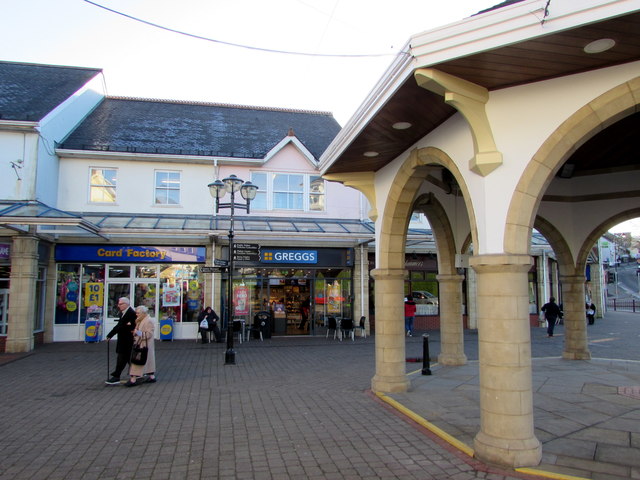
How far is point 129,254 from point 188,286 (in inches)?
93.6

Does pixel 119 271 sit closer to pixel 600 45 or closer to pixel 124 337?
pixel 124 337

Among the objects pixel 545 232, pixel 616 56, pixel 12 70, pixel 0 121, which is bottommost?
pixel 545 232

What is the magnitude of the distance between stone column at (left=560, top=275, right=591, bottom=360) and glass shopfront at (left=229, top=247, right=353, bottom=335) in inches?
341

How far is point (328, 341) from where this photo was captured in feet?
56.3

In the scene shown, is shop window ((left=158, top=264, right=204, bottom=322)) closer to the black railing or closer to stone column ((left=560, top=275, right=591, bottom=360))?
stone column ((left=560, top=275, right=591, bottom=360))

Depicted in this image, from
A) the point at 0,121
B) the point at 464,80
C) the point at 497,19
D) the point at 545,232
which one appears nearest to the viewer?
the point at 497,19

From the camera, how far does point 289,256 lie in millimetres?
18281

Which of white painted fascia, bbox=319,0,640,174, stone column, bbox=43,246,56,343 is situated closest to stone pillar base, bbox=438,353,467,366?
white painted fascia, bbox=319,0,640,174

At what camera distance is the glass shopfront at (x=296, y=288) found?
1834cm

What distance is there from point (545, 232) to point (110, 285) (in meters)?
14.4

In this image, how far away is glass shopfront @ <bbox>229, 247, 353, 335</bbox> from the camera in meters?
18.3

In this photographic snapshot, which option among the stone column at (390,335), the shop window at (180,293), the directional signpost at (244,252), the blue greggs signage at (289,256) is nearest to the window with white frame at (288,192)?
the blue greggs signage at (289,256)

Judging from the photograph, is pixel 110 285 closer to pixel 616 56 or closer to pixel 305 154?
pixel 305 154

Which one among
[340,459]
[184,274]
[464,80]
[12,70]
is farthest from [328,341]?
[12,70]
